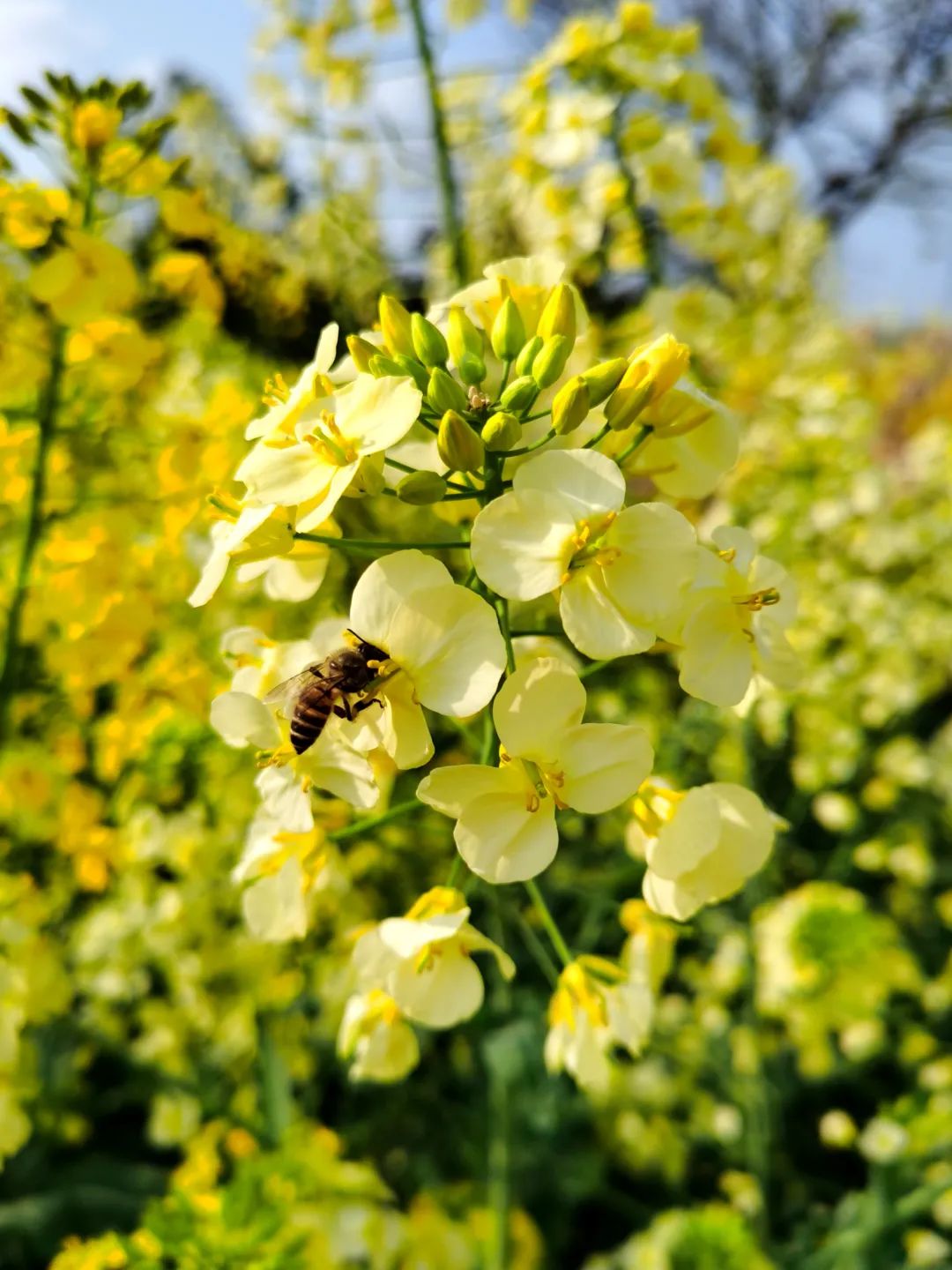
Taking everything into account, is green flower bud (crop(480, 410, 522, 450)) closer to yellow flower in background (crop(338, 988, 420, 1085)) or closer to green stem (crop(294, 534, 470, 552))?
green stem (crop(294, 534, 470, 552))

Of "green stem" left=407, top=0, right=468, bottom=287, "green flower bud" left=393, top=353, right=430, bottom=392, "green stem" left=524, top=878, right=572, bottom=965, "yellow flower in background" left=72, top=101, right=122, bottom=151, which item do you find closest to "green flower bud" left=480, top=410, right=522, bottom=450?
"green flower bud" left=393, top=353, right=430, bottom=392

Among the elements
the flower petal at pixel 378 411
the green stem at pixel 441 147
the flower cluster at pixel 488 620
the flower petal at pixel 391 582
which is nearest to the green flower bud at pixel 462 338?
the flower cluster at pixel 488 620

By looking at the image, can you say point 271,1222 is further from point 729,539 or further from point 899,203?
point 899,203

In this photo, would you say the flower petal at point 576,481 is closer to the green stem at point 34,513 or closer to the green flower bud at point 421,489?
the green flower bud at point 421,489

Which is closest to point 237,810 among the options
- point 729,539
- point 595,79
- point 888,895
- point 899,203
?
point 729,539

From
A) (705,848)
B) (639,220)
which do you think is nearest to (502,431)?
(705,848)
